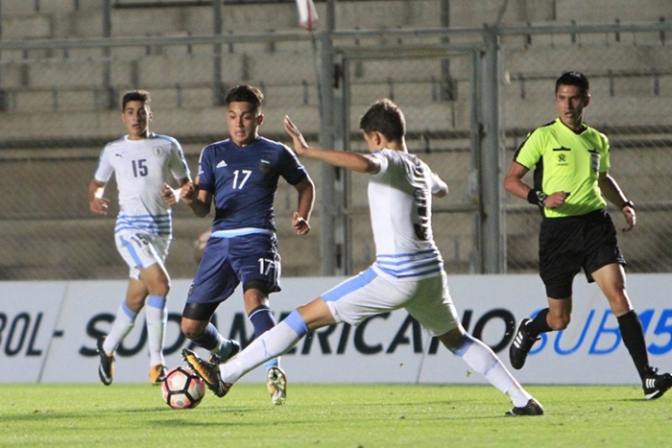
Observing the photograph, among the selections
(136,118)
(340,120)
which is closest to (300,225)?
(136,118)

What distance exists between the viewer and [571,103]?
865cm

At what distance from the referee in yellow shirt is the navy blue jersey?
159 centimetres

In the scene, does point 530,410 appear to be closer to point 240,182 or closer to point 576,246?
point 576,246

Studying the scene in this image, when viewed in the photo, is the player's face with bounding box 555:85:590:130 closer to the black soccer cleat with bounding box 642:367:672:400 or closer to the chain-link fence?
the black soccer cleat with bounding box 642:367:672:400

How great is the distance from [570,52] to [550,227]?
8287mm

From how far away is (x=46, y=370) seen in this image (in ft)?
40.4

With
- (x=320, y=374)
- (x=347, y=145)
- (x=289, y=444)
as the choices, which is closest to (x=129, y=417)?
(x=289, y=444)

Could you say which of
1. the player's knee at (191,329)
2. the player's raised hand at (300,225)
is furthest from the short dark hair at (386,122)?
the player's knee at (191,329)

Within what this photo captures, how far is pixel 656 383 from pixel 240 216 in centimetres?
289

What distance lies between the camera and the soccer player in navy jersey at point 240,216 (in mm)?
8672

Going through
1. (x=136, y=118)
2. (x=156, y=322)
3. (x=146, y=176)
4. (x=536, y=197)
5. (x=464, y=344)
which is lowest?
(x=156, y=322)

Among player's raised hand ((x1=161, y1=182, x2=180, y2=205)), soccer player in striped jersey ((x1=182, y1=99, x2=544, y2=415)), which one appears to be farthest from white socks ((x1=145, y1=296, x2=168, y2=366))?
soccer player in striped jersey ((x1=182, y1=99, x2=544, y2=415))

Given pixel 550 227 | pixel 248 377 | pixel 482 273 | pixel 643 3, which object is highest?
pixel 643 3

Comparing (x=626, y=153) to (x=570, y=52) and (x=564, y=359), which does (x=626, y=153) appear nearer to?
(x=570, y=52)
